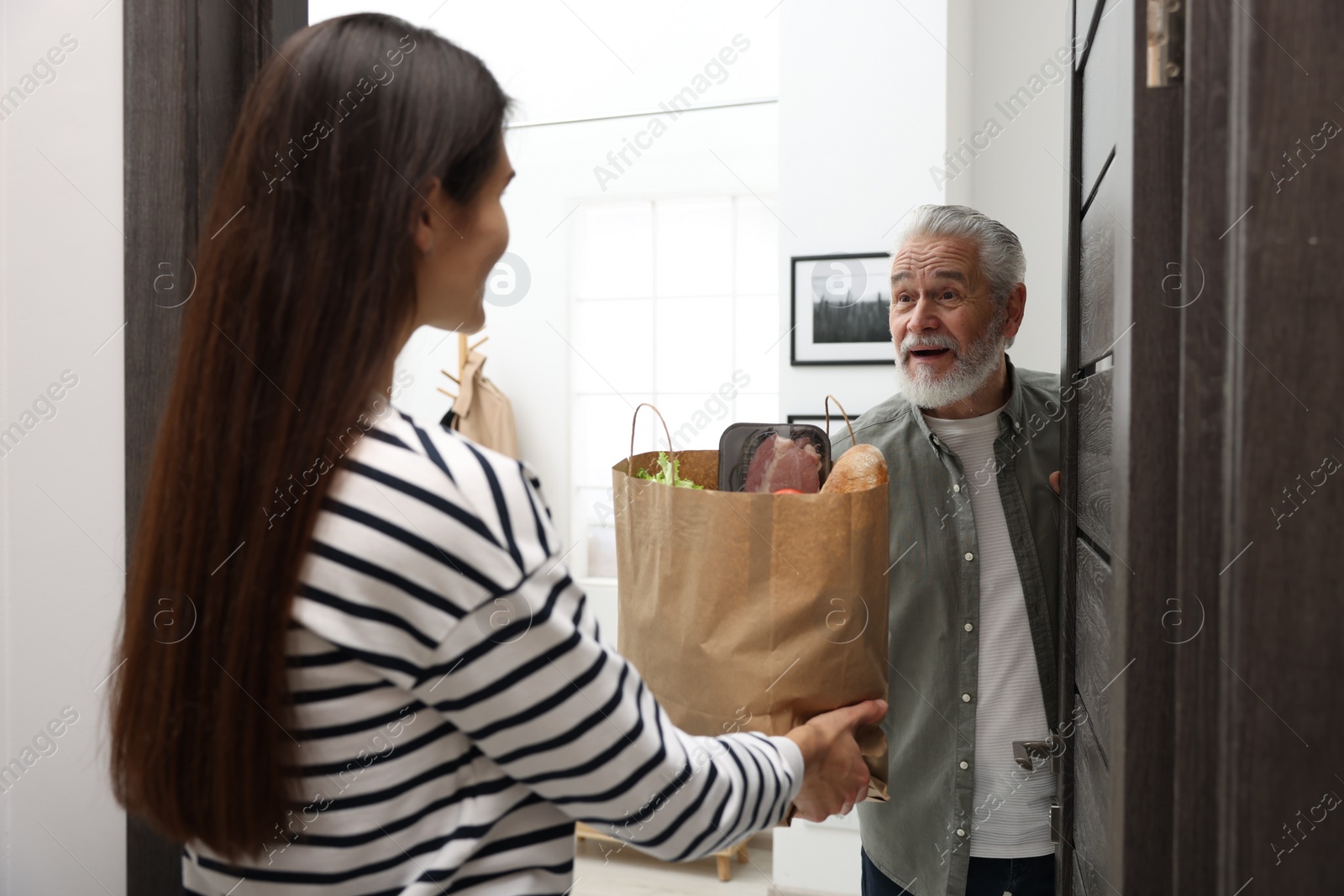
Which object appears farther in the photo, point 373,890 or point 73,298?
point 73,298

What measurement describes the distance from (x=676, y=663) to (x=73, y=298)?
2.56 ft

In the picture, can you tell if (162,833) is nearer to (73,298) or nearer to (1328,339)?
(73,298)

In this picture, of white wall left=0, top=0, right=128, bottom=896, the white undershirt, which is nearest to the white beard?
the white undershirt

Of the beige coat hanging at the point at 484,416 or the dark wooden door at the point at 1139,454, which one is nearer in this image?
the dark wooden door at the point at 1139,454

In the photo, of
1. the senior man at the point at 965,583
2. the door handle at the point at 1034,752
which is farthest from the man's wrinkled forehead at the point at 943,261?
the door handle at the point at 1034,752

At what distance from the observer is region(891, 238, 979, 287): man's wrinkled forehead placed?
1620 millimetres

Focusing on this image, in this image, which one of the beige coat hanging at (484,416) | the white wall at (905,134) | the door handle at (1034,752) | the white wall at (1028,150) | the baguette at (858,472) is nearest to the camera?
the baguette at (858,472)

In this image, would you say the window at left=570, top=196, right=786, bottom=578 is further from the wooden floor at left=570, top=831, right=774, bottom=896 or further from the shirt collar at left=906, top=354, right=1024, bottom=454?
the shirt collar at left=906, top=354, right=1024, bottom=454

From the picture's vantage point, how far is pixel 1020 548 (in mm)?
1521

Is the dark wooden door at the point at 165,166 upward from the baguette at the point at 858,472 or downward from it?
upward

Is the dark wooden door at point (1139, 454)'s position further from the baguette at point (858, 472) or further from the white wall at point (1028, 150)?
the white wall at point (1028, 150)

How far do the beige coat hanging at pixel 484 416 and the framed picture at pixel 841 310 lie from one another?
1462mm

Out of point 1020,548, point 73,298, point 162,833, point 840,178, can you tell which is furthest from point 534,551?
point 840,178

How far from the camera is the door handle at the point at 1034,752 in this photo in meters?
1.38
